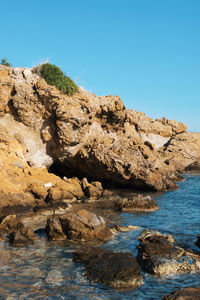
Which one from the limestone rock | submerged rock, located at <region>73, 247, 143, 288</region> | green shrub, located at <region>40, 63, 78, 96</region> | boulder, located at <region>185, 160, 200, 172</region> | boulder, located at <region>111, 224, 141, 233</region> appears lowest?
submerged rock, located at <region>73, 247, 143, 288</region>

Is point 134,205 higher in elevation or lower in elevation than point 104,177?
lower

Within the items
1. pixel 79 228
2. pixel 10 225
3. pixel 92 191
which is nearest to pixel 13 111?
pixel 92 191

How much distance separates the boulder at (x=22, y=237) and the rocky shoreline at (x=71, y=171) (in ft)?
0.14

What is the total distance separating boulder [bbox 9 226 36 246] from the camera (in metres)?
11.8

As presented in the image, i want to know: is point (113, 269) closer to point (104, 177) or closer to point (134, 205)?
point (134, 205)

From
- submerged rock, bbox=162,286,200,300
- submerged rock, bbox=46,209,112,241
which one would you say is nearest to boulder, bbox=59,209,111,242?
submerged rock, bbox=46,209,112,241

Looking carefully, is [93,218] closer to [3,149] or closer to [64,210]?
[64,210]

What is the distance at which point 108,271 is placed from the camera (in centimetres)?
880

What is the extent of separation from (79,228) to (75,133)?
12.5 m

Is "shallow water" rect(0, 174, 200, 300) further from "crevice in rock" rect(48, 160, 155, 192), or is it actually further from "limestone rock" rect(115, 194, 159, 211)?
"crevice in rock" rect(48, 160, 155, 192)

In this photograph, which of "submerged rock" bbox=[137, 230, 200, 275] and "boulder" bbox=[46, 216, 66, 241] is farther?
"boulder" bbox=[46, 216, 66, 241]

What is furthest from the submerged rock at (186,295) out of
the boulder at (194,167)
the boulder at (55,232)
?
the boulder at (194,167)

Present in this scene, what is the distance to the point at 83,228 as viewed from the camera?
12.6 m

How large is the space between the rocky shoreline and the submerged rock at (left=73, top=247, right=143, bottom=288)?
2.1 inches
